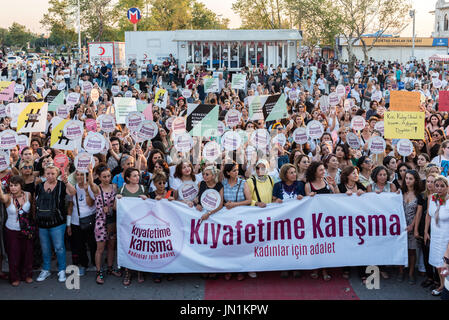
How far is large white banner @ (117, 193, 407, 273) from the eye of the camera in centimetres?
620

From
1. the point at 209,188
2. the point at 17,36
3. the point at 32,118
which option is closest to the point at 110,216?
the point at 209,188

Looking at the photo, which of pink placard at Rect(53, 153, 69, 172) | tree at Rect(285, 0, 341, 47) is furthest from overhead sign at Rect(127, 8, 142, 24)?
pink placard at Rect(53, 153, 69, 172)

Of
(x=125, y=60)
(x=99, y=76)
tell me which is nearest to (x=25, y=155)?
(x=99, y=76)

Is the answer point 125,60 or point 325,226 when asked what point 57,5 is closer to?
point 125,60

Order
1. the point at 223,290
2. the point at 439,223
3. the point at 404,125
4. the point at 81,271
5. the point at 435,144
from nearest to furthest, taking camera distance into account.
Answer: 1. the point at 439,223
2. the point at 223,290
3. the point at 81,271
4. the point at 404,125
5. the point at 435,144

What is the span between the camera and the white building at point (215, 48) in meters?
33.0

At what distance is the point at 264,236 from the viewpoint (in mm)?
6211

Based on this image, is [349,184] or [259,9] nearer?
[349,184]

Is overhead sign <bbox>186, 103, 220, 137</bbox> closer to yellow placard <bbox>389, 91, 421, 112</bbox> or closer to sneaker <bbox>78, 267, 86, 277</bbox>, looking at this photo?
sneaker <bbox>78, 267, 86, 277</bbox>

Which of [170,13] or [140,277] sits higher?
[170,13]

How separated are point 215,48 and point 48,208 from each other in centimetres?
2851

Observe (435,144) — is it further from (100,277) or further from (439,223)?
(100,277)

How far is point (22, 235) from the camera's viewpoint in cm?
615
